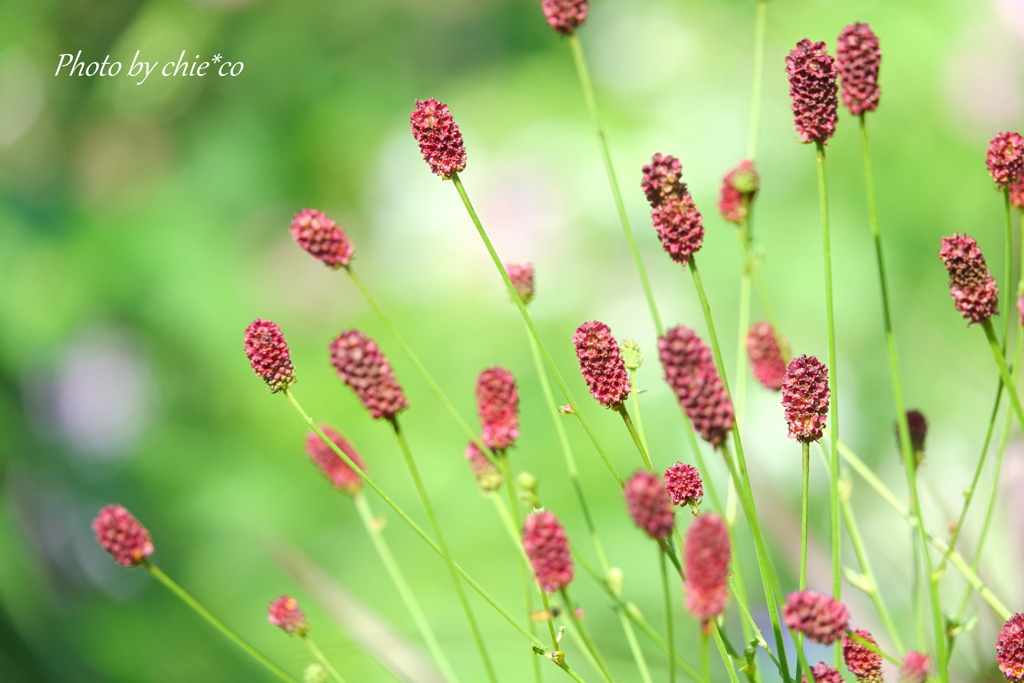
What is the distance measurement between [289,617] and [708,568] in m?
0.21

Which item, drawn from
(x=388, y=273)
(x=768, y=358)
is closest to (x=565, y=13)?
(x=768, y=358)

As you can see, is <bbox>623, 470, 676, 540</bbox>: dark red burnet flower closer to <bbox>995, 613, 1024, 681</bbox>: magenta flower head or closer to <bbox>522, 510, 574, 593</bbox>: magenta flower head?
<bbox>522, 510, 574, 593</bbox>: magenta flower head

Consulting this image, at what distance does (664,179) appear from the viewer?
0.29 meters

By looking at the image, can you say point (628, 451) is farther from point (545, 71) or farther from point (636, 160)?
point (545, 71)

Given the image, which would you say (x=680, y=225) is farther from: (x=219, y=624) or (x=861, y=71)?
(x=219, y=624)

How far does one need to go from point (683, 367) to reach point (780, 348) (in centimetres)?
20

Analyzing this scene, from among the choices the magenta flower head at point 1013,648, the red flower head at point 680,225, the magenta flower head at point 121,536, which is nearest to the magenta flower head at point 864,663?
the magenta flower head at point 1013,648

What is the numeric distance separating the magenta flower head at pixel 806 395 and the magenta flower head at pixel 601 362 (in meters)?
0.05

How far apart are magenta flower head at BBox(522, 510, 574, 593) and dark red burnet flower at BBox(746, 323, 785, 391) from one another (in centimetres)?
17

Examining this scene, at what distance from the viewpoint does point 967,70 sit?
106 centimetres

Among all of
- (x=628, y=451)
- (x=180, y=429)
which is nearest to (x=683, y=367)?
(x=628, y=451)

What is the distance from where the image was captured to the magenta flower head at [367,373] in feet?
0.91

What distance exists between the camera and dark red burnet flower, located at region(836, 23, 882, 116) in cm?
27

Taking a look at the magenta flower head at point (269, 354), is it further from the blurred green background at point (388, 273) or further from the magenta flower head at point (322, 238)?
the blurred green background at point (388, 273)
